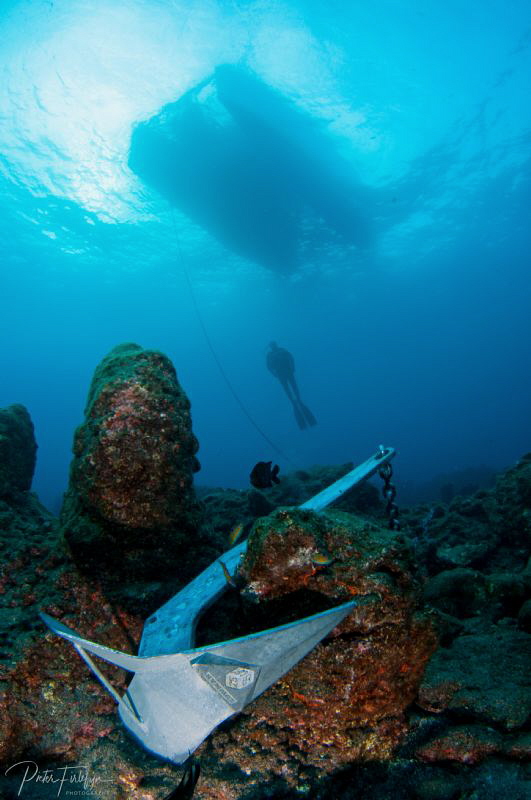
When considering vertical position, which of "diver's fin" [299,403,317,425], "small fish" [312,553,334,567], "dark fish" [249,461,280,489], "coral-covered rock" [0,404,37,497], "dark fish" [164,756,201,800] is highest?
"diver's fin" [299,403,317,425]

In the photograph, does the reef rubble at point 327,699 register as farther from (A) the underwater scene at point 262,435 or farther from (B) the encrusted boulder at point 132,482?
(B) the encrusted boulder at point 132,482

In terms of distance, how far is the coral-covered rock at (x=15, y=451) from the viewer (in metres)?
5.62

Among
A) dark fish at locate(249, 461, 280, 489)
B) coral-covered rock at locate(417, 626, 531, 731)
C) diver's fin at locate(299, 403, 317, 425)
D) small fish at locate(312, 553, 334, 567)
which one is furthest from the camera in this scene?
diver's fin at locate(299, 403, 317, 425)

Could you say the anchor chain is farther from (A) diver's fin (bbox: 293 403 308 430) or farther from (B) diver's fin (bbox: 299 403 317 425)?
(A) diver's fin (bbox: 293 403 308 430)

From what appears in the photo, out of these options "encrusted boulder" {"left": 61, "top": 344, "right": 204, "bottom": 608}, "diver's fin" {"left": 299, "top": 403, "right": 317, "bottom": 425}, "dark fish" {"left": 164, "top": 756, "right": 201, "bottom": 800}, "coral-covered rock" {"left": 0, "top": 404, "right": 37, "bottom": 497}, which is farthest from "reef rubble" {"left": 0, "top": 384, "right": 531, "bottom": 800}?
"diver's fin" {"left": 299, "top": 403, "right": 317, "bottom": 425}

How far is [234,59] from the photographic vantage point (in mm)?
18359

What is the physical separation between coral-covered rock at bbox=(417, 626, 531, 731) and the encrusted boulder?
2.83 m

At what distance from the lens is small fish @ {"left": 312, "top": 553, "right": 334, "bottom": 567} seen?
2.44m

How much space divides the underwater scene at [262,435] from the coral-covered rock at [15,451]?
5 cm

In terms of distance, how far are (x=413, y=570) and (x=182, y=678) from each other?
5.63 ft

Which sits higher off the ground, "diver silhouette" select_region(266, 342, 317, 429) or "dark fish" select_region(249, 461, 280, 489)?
"diver silhouette" select_region(266, 342, 317, 429)

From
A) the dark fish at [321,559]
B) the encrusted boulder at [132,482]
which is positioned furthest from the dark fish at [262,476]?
the dark fish at [321,559]

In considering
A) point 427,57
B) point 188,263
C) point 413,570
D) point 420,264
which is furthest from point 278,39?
point 420,264

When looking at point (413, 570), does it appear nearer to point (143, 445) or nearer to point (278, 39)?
point (143, 445)
